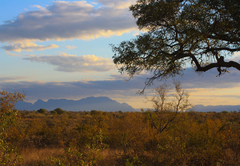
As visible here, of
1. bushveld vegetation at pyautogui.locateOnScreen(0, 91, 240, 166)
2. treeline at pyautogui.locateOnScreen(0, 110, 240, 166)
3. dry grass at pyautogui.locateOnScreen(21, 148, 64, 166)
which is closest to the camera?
bushveld vegetation at pyautogui.locateOnScreen(0, 91, 240, 166)

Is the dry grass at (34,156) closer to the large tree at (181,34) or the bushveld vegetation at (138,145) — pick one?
the bushveld vegetation at (138,145)

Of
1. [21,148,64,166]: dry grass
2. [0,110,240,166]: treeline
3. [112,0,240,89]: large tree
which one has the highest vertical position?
[112,0,240,89]: large tree

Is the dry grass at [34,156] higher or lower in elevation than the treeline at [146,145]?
lower

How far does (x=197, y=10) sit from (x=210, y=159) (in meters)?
6.57

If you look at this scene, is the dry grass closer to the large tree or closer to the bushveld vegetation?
the bushveld vegetation

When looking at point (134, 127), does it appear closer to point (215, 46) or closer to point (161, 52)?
point (161, 52)

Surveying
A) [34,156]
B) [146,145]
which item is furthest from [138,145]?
[34,156]

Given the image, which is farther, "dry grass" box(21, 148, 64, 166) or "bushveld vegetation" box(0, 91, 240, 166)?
"dry grass" box(21, 148, 64, 166)

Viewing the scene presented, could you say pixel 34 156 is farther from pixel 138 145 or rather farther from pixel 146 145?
pixel 146 145

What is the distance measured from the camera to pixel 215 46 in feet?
32.3

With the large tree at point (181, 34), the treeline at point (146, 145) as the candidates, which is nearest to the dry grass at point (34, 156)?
the treeline at point (146, 145)

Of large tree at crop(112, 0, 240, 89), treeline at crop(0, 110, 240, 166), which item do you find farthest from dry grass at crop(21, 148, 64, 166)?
large tree at crop(112, 0, 240, 89)

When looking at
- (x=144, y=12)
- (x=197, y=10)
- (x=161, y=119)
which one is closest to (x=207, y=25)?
(x=197, y=10)

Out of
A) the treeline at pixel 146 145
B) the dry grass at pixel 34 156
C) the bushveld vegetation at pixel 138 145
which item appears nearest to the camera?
the bushveld vegetation at pixel 138 145
